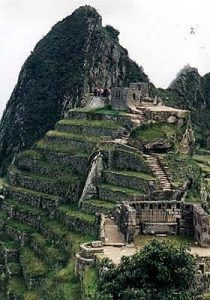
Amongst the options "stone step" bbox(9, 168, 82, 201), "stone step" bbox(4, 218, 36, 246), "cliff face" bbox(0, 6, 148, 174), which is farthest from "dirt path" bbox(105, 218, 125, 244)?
"cliff face" bbox(0, 6, 148, 174)

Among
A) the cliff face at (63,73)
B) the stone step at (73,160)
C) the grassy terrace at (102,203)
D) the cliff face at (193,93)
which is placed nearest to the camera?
the grassy terrace at (102,203)

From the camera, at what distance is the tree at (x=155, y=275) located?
21.4 metres

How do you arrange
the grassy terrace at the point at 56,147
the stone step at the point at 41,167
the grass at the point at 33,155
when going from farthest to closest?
the grass at the point at 33,155
the grassy terrace at the point at 56,147
the stone step at the point at 41,167

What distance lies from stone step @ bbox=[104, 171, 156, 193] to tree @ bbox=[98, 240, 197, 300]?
13.2 metres

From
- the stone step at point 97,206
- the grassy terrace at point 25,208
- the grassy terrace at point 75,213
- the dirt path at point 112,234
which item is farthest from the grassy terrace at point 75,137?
the dirt path at point 112,234

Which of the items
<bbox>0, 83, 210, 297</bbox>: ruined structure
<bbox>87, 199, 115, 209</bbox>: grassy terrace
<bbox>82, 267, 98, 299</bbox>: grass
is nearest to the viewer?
<bbox>82, 267, 98, 299</bbox>: grass

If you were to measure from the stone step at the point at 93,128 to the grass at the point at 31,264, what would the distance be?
721 cm

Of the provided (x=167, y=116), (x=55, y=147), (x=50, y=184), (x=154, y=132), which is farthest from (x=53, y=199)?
(x=167, y=116)

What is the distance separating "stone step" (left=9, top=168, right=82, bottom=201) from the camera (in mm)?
40188

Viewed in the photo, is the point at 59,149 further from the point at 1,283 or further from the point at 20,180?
the point at 1,283

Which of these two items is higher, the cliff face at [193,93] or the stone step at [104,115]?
the cliff face at [193,93]

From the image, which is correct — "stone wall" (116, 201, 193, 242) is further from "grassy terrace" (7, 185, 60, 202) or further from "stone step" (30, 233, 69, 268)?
"grassy terrace" (7, 185, 60, 202)

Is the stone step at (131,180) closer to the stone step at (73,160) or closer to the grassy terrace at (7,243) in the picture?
the stone step at (73,160)

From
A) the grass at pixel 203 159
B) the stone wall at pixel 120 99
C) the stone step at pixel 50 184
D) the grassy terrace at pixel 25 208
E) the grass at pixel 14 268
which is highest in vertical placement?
the stone wall at pixel 120 99
